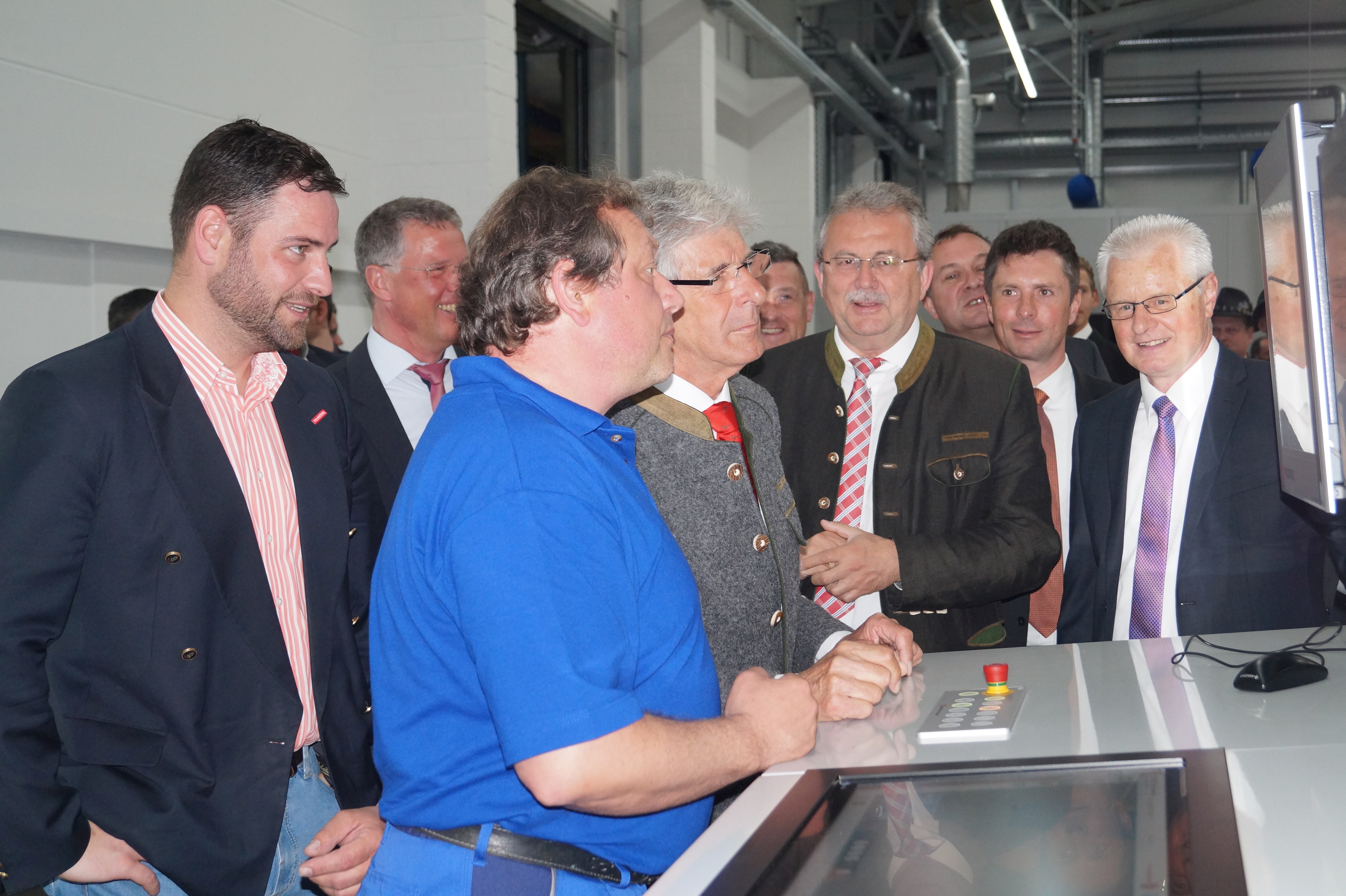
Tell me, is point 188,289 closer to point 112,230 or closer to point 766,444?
point 766,444

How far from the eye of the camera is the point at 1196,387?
2305mm

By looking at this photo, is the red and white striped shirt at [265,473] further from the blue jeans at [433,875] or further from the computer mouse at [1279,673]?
the computer mouse at [1279,673]

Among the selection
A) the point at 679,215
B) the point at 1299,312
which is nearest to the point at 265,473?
the point at 679,215

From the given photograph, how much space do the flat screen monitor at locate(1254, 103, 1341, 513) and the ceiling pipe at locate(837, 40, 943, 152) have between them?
885cm

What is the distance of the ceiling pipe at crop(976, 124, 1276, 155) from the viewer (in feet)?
39.8

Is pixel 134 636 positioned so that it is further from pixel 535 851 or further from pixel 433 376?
pixel 433 376

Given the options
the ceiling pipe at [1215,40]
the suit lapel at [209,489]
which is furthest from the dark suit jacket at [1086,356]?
the ceiling pipe at [1215,40]

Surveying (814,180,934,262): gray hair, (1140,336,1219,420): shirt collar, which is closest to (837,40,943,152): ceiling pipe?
(814,180,934,262): gray hair

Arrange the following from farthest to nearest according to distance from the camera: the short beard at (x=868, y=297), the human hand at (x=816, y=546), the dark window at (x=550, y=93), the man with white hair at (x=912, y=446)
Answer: the dark window at (x=550, y=93), the short beard at (x=868, y=297), the man with white hair at (x=912, y=446), the human hand at (x=816, y=546)

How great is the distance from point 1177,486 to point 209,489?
5.86 feet

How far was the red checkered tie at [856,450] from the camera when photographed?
249 cm

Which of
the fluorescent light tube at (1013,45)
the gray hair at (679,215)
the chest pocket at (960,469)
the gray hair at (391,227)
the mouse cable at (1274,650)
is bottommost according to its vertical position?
the mouse cable at (1274,650)

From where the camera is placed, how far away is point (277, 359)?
188cm

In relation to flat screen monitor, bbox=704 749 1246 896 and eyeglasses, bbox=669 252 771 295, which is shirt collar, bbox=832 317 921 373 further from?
flat screen monitor, bbox=704 749 1246 896
